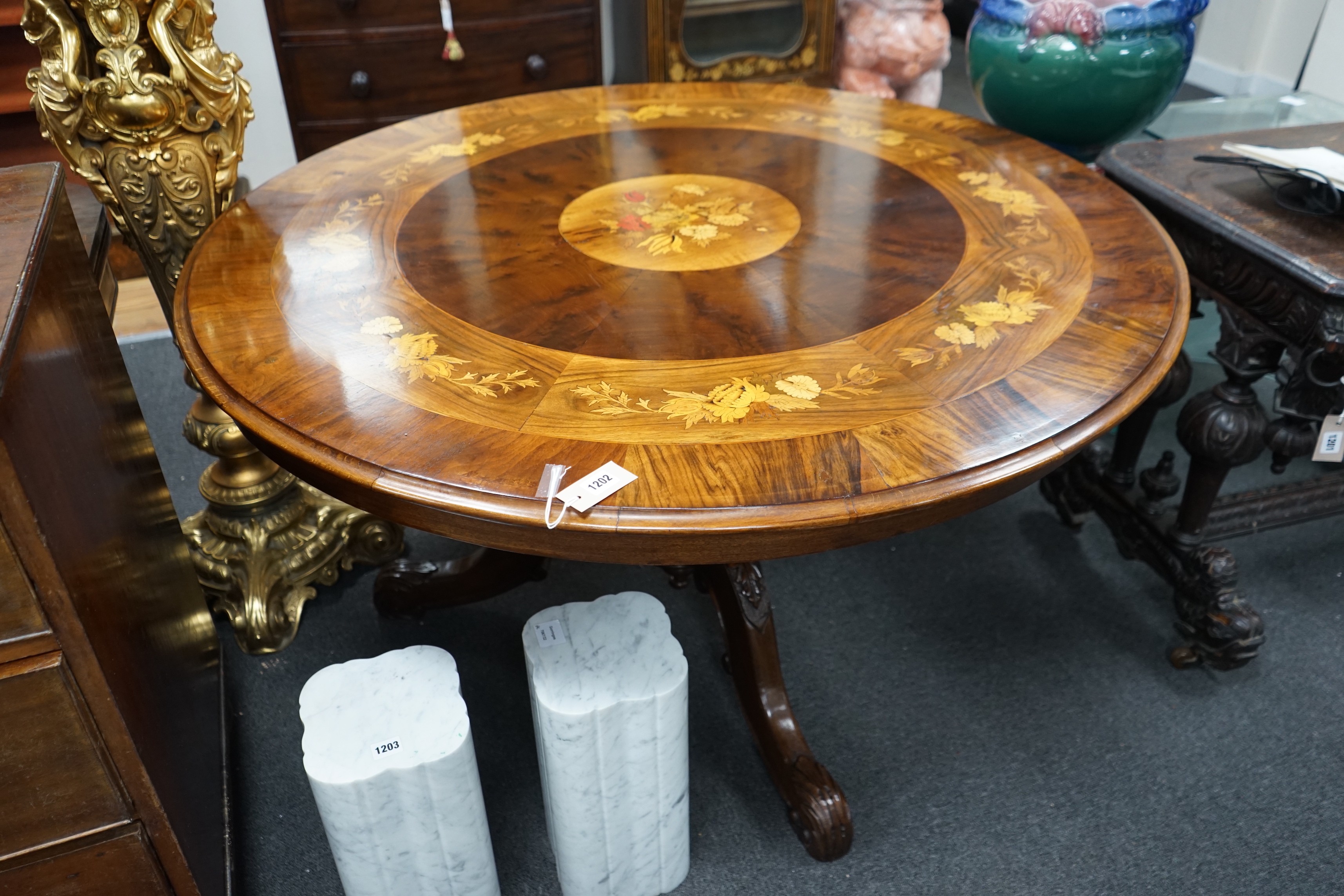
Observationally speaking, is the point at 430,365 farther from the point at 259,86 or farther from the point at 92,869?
the point at 259,86

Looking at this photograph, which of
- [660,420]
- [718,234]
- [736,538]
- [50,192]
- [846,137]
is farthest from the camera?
[846,137]

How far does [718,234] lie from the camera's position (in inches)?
51.6

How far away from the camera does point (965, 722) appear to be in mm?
1538

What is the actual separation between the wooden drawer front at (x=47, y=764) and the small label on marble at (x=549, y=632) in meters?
0.47

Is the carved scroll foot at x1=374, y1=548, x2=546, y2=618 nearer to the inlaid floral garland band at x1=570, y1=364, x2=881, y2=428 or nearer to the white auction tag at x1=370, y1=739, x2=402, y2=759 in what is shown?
the white auction tag at x1=370, y1=739, x2=402, y2=759

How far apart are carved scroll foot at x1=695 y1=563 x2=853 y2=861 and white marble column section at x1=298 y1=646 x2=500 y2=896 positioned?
426 millimetres

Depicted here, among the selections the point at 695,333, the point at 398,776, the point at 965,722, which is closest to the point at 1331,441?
the point at 965,722

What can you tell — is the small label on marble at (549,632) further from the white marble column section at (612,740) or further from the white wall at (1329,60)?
the white wall at (1329,60)

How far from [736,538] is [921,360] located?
0.33 m

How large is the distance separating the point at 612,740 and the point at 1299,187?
1.32 meters

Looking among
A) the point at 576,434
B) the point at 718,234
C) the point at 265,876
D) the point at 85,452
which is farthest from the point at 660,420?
the point at 265,876

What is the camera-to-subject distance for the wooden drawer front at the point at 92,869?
3.18ft

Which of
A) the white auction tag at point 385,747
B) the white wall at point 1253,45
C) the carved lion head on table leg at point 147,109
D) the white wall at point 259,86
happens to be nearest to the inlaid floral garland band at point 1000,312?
the white auction tag at point 385,747

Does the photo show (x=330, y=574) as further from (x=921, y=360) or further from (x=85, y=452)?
(x=921, y=360)
